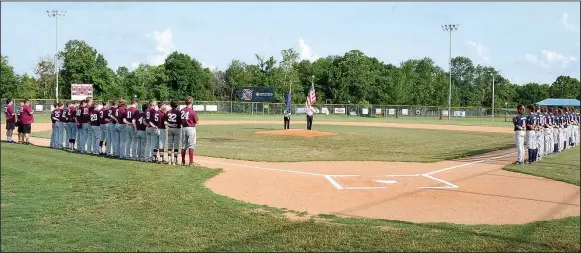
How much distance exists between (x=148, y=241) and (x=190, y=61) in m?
92.3

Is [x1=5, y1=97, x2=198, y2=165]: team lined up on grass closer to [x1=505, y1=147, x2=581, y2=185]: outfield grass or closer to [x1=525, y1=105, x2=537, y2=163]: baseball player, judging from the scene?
[x1=505, y1=147, x2=581, y2=185]: outfield grass

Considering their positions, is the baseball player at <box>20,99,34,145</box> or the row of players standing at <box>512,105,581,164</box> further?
the baseball player at <box>20,99,34,145</box>

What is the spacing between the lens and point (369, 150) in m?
21.0

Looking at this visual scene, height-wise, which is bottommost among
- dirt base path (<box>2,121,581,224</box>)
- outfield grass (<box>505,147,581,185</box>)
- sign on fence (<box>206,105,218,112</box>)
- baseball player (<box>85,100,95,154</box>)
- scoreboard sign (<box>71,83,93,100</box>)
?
dirt base path (<box>2,121,581,224</box>)

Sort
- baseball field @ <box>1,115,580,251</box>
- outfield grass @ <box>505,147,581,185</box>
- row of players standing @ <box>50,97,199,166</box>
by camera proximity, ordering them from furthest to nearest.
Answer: row of players standing @ <box>50,97,199,166</box>
outfield grass @ <box>505,147,581,185</box>
baseball field @ <box>1,115,580,251</box>

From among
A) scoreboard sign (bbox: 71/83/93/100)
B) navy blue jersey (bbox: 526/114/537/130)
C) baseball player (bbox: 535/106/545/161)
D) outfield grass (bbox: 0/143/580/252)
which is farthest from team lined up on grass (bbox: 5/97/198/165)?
scoreboard sign (bbox: 71/83/93/100)

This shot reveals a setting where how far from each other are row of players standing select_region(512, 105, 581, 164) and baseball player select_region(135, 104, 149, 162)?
1218 centimetres

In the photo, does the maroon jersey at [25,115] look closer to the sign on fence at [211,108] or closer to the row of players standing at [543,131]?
the row of players standing at [543,131]

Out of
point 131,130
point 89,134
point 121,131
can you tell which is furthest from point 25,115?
point 131,130

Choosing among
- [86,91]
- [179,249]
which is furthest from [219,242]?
[86,91]

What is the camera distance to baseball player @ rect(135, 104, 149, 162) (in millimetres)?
15270

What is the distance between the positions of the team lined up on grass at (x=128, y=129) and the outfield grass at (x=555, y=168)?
1019 centimetres

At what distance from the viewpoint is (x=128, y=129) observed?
Answer: 15789mm

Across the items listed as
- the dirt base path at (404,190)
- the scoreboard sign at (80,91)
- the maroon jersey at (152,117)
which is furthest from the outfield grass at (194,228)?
the scoreboard sign at (80,91)
